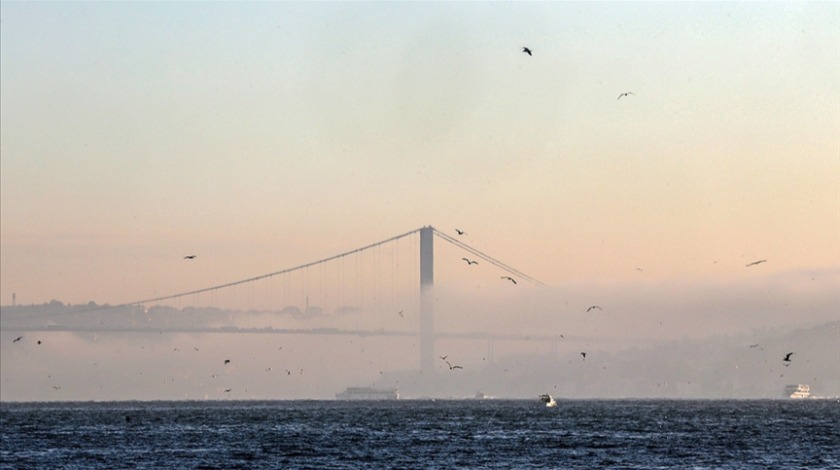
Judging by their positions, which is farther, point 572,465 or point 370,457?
point 370,457

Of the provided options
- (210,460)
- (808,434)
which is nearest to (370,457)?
(210,460)

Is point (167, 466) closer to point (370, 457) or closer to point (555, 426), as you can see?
point (370, 457)

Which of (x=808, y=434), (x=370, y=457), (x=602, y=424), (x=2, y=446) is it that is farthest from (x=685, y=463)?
(x=602, y=424)

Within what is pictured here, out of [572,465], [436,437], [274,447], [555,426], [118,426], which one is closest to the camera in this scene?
[572,465]

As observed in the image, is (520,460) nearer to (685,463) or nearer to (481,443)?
(685,463)

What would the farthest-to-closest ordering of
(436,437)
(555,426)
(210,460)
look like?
(555,426) → (436,437) → (210,460)

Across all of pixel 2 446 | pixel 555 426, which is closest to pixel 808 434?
pixel 555 426

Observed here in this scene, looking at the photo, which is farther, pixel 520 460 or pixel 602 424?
pixel 602 424

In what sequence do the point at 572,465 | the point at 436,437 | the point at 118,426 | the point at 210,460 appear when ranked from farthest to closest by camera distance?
the point at 118,426 < the point at 436,437 < the point at 210,460 < the point at 572,465

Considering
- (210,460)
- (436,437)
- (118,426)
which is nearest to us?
(210,460)
